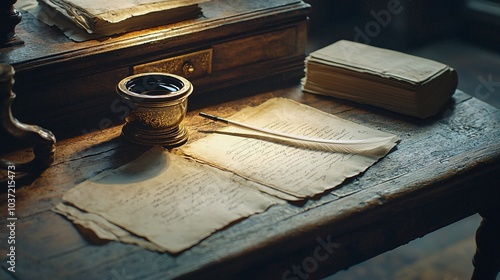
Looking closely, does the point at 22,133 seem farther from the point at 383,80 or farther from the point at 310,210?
the point at 383,80

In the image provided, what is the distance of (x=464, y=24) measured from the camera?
3.76 meters

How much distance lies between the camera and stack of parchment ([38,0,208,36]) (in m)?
1.72

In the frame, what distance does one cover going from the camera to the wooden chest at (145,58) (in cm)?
164

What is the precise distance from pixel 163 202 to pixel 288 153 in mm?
351

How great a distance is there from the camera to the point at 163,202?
1445mm

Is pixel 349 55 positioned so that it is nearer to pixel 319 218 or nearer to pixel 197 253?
pixel 319 218

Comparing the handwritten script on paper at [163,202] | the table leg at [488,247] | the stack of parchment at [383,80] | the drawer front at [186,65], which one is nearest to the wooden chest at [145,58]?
the drawer front at [186,65]

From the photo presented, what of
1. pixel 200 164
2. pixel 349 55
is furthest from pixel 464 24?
pixel 200 164

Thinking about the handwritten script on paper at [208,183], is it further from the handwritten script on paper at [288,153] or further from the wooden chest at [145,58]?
the wooden chest at [145,58]

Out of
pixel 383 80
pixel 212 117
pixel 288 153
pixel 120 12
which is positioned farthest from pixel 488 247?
pixel 120 12

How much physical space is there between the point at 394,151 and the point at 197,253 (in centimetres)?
61

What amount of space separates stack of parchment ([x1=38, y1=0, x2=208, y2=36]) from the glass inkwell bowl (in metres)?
0.16

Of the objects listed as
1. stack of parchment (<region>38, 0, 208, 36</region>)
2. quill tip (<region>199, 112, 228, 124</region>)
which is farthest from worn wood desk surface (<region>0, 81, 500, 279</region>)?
stack of parchment (<region>38, 0, 208, 36</region>)

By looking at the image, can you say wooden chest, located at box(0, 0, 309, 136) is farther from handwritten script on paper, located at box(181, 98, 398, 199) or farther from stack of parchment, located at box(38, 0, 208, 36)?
handwritten script on paper, located at box(181, 98, 398, 199)
